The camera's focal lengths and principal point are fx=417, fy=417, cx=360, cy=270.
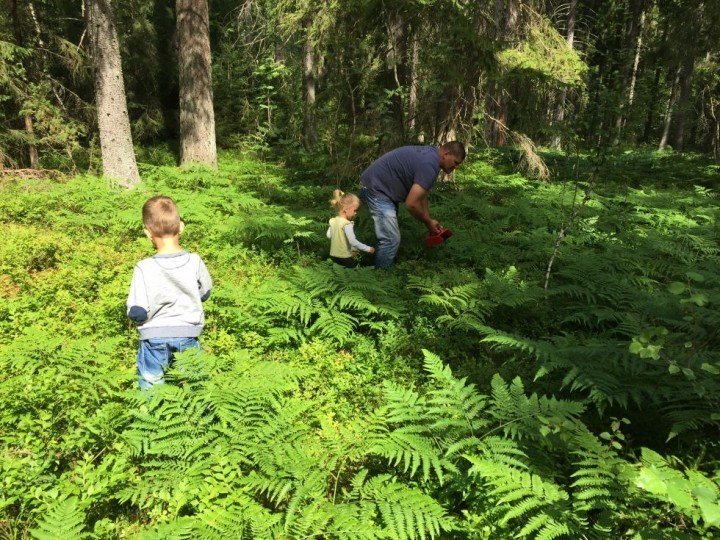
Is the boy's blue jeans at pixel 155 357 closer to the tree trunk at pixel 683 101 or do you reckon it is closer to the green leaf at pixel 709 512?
the green leaf at pixel 709 512

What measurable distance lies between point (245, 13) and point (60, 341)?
998 cm

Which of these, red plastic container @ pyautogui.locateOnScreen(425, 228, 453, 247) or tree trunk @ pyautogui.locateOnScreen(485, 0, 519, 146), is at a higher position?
tree trunk @ pyautogui.locateOnScreen(485, 0, 519, 146)

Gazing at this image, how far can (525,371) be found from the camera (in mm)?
3988

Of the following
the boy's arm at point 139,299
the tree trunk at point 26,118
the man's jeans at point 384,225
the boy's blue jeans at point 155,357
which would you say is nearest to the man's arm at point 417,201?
the man's jeans at point 384,225

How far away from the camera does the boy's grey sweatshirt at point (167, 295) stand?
9.80 feet

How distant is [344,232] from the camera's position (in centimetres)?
576

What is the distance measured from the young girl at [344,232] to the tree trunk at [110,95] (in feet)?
19.8

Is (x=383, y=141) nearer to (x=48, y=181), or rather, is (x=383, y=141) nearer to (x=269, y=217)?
(x=269, y=217)

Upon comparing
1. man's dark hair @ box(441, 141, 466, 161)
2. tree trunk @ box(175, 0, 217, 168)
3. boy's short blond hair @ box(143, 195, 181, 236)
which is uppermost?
tree trunk @ box(175, 0, 217, 168)

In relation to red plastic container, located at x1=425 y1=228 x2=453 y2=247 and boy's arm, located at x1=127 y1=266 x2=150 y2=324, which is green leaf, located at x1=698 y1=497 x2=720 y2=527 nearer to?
boy's arm, located at x1=127 y1=266 x2=150 y2=324

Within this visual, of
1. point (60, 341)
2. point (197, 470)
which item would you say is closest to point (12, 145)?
point (60, 341)

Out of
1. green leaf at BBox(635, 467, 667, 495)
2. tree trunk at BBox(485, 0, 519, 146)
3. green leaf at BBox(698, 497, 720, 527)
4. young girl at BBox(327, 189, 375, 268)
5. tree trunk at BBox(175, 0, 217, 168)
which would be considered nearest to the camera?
green leaf at BBox(698, 497, 720, 527)

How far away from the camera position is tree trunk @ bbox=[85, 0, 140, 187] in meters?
8.67

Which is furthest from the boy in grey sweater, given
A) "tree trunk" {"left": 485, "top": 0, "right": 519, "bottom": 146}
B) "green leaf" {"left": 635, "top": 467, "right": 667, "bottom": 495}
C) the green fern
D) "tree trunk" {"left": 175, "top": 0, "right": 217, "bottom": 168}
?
"tree trunk" {"left": 175, "top": 0, "right": 217, "bottom": 168}
